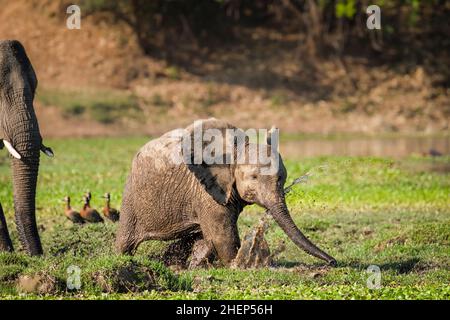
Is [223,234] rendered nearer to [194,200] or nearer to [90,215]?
[194,200]

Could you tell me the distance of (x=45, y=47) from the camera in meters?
37.7

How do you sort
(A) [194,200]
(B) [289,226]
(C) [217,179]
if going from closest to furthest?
1. (B) [289,226]
2. (C) [217,179]
3. (A) [194,200]

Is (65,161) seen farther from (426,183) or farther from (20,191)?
(20,191)

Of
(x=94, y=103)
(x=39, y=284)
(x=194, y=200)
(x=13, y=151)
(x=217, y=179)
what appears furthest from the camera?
(x=94, y=103)

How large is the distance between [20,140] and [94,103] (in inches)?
858

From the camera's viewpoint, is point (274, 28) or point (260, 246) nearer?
point (260, 246)

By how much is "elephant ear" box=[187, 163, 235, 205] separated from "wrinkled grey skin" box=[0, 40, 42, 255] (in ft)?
6.50

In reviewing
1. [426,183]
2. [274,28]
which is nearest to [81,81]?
[274,28]

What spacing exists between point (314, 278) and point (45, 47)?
27.5 meters

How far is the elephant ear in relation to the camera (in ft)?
39.2

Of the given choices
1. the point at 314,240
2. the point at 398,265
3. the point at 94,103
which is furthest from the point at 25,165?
the point at 94,103

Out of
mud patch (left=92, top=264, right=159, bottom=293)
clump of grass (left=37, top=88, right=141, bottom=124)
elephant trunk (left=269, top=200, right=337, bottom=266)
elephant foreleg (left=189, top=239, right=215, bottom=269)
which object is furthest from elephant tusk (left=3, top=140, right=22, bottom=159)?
clump of grass (left=37, top=88, right=141, bottom=124)

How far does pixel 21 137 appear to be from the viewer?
1280 cm
